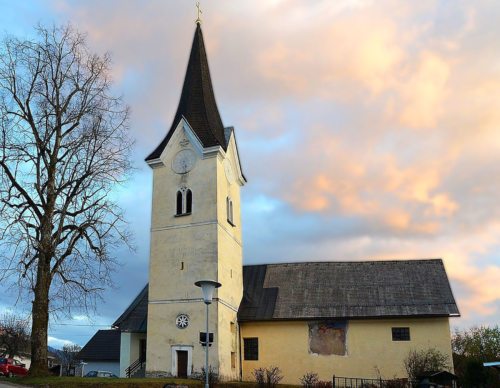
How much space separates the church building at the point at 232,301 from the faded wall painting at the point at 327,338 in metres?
0.06

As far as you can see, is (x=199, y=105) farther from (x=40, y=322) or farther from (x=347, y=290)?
(x=40, y=322)

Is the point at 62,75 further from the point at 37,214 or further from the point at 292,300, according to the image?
the point at 292,300

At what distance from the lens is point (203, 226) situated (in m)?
32.2

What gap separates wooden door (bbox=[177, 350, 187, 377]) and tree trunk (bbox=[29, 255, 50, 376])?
8032 mm

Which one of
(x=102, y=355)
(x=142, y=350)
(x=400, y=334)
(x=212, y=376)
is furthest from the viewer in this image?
(x=102, y=355)

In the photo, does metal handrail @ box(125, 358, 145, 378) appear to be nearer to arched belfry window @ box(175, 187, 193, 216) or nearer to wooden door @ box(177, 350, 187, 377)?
wooden door @ box(177, 350, 187, 377)

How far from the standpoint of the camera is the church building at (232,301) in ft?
102

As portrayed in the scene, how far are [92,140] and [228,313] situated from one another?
13.4 metres

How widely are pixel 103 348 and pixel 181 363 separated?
18.6 metres

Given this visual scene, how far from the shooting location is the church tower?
100 ft

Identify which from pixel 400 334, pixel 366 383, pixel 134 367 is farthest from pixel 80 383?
pixel 400 334

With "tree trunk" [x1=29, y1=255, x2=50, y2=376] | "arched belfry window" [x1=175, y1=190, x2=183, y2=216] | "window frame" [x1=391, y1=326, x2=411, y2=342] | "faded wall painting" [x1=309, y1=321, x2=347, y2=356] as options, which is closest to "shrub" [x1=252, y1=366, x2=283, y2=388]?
"faded wall painting" [x1=309, y1=321, x2=347, y2=356]

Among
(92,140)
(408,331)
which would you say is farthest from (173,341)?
(408,331)

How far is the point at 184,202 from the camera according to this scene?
33.6 m
